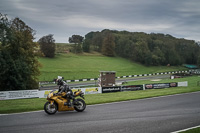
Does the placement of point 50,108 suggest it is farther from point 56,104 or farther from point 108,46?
point 108,46

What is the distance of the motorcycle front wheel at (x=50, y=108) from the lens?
12031 millimetres

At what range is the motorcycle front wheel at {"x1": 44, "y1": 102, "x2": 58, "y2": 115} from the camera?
12.0 meters

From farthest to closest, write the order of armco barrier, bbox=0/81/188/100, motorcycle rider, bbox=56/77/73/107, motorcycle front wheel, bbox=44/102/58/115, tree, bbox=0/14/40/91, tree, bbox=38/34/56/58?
tree, bbox=38/34/56/58, tree, bbox=0/14/40/91, armco barrier, bbox=0/81/188/100, motorcycle rider, bbox=56/77/73/107, motorcycle front wheel, bbox=44/102/58/115

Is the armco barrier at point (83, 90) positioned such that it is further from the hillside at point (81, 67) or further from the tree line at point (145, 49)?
the tree line at point (145, 49)

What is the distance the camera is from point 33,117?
446 inches

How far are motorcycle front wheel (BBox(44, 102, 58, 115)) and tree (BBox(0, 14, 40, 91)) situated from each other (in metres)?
19.0

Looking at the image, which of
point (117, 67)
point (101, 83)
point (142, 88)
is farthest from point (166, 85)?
point (117, 67)

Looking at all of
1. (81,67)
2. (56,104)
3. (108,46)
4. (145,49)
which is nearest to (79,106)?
(56,104)

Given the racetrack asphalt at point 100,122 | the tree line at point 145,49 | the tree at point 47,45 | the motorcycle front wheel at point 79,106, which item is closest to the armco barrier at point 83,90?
the motorcycle front wheel at point 79,106

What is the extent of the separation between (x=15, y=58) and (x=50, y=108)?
922 inches

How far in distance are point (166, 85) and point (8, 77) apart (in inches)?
910

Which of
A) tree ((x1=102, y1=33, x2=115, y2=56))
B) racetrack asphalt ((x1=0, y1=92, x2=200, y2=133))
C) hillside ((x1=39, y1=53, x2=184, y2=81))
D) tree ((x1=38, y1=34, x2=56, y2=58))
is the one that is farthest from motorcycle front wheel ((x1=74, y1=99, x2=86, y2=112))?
tree ((x1=102, y1=33, x2=115, y2=56))

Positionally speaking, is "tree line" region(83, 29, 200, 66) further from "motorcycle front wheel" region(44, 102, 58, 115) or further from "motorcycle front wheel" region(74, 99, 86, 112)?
"motorcycle front wheel" region(44, 102, 58, 115)

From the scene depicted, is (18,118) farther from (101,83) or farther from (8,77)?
(101,83)
